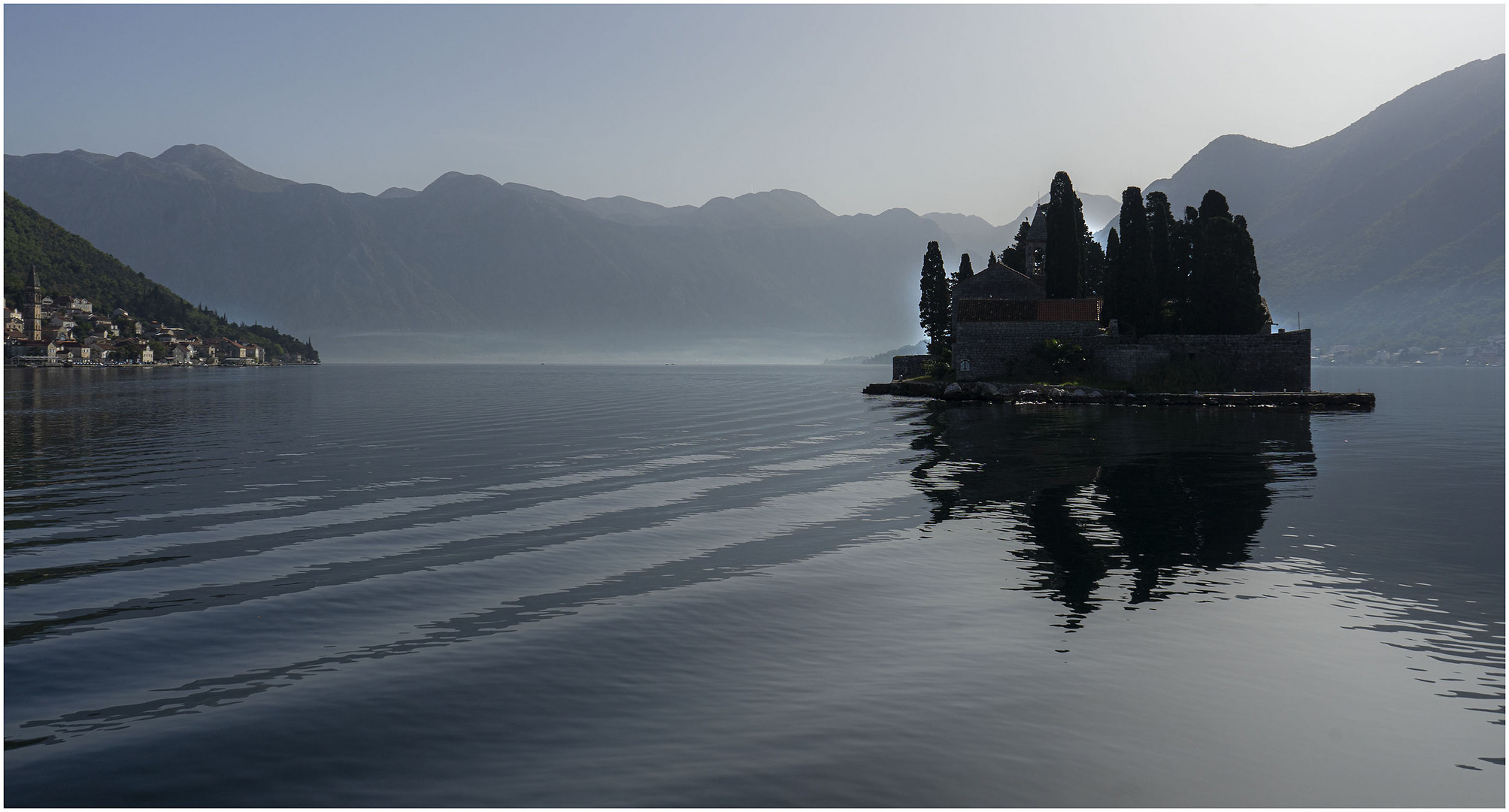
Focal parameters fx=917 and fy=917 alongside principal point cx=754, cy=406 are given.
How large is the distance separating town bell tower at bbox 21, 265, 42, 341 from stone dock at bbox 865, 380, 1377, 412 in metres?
177

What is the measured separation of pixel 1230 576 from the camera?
47.5 ft

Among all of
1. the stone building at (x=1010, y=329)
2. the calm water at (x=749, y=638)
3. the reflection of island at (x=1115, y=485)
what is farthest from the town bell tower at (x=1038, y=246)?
the calm water at (x=749, y=638)

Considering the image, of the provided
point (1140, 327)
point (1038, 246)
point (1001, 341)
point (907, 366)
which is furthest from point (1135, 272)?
point (907, 366)

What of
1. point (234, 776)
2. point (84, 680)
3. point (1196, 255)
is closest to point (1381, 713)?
point (234, 776)

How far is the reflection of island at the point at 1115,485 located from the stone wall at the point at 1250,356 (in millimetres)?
15808

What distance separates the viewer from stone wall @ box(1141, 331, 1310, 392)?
6319 centimetres

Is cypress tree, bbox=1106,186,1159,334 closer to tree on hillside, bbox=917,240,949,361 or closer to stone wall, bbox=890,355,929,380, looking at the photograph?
tree on hillside, bbox=917,240,949,361

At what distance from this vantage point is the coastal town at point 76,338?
160 m

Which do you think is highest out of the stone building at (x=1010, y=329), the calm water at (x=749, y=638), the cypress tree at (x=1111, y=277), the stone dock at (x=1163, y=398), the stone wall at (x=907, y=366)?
the cypress tree at (x=1111, y=277)

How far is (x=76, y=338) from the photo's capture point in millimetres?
174500

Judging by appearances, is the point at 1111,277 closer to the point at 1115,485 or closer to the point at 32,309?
the point at 1115,485

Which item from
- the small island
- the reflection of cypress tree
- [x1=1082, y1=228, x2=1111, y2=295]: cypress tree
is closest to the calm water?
the reflection of cypress tree

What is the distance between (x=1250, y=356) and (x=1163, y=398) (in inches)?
354

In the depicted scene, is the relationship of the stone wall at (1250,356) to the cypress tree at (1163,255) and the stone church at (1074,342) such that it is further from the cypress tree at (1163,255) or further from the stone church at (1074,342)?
the cypress tree at (1163,255)
